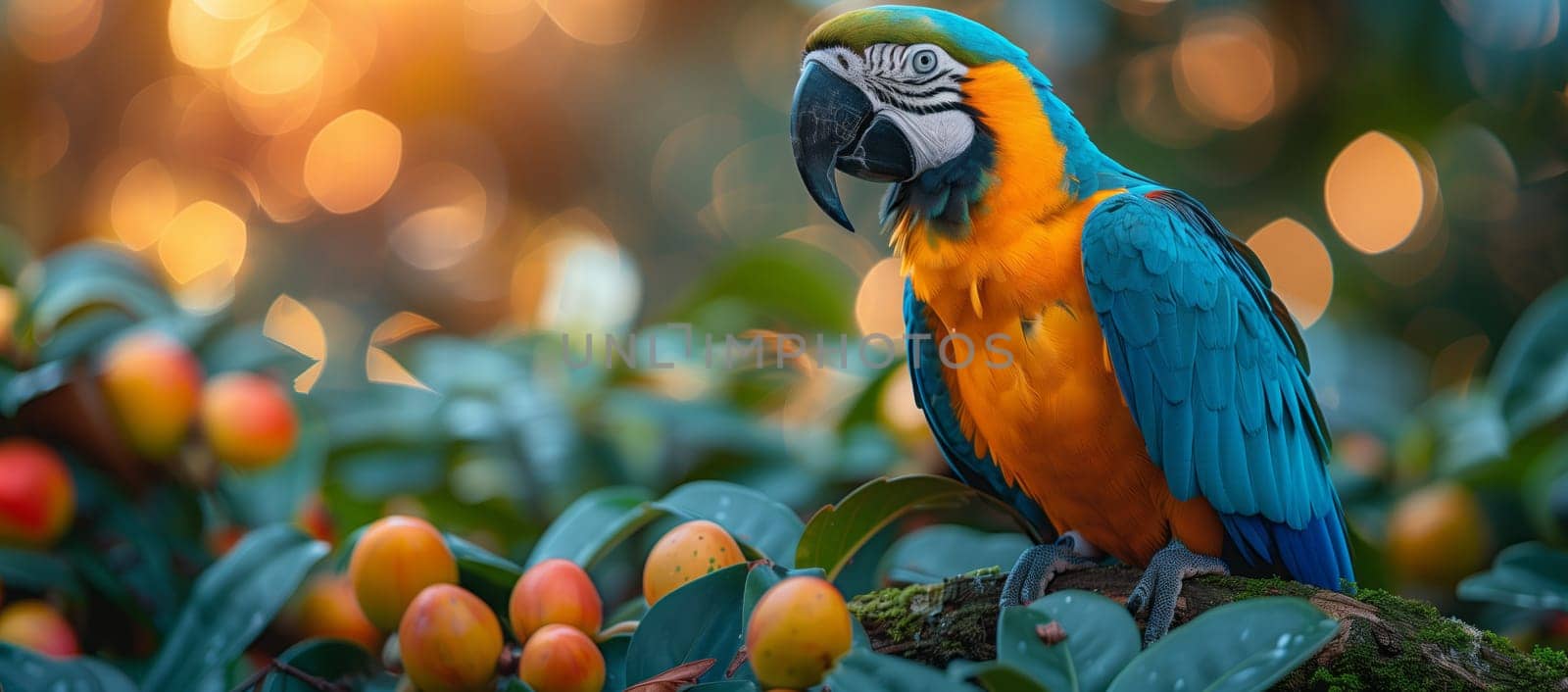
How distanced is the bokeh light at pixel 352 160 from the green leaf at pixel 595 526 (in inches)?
70.2

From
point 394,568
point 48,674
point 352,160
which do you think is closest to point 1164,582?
point 394,568

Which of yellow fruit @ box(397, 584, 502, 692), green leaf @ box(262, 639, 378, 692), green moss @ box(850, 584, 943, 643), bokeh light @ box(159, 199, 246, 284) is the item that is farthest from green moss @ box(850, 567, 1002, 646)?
bokeh light @ box(159, 199, 246, 284)

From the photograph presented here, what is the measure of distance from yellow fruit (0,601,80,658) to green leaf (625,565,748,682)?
0.50 metres

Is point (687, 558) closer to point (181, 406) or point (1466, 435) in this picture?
point (181, 406)

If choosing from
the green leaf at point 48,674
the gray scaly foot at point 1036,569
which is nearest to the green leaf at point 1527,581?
the gray scaly foot at point 1036,569

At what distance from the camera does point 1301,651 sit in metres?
0.47

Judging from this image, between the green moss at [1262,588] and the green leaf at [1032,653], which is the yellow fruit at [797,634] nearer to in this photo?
the green leaf at [1032,653]

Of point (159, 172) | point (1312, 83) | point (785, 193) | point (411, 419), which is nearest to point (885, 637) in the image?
point (411, 419)

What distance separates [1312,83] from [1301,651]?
5.76 feet

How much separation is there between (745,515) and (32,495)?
1.83 ft

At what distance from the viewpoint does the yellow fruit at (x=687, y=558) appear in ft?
2.13

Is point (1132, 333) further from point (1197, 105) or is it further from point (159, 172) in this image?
point (159, 172)

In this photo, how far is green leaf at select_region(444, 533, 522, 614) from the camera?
2.26 ft

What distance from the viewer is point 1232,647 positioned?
49 cm
